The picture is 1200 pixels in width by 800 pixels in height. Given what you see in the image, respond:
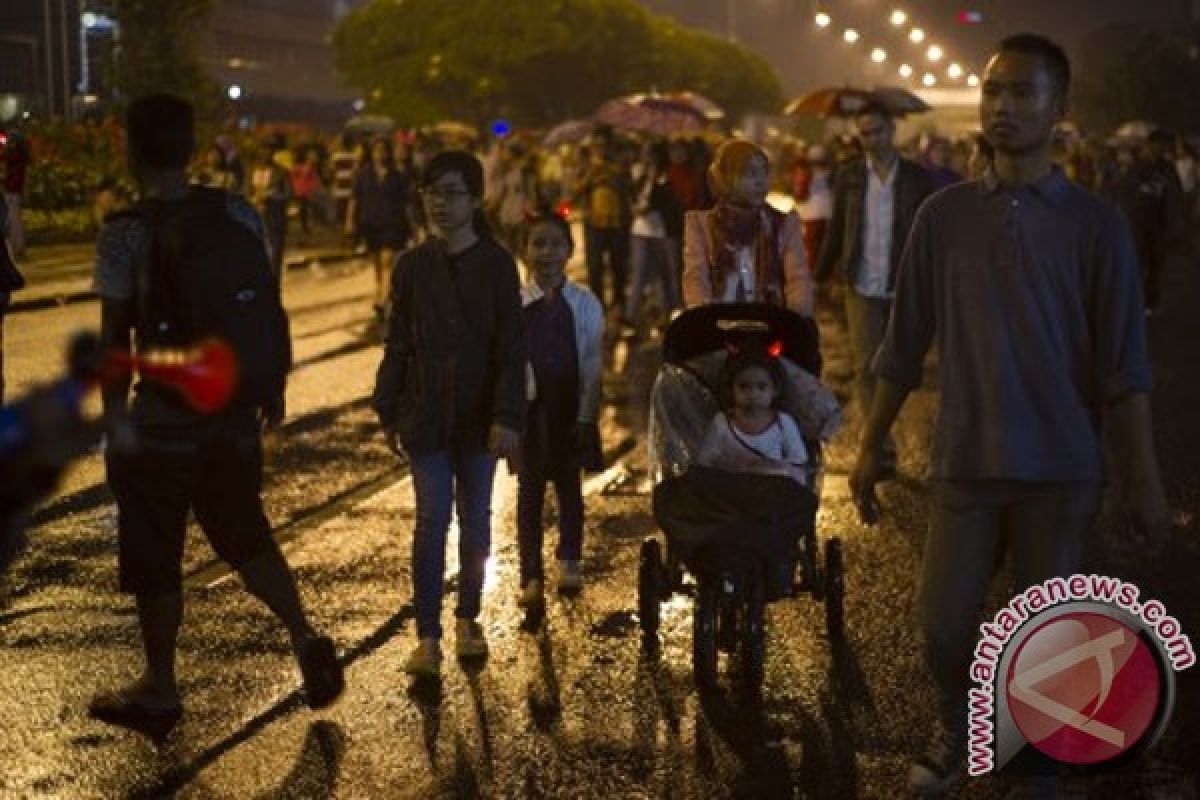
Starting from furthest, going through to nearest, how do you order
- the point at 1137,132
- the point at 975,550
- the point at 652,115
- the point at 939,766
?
the point at 1137,132 → the point at 652,115 → the point at 939,766 → the point at 975,550

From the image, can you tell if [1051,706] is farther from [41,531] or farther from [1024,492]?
[41,531]

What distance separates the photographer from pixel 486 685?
22.7ft

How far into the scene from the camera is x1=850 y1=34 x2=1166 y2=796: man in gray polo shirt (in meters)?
4.91

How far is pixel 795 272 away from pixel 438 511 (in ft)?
7.04

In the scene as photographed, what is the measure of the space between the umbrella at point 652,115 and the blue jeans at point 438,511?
19.6 metres

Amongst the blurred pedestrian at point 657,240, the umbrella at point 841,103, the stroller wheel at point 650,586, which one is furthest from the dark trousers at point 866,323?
the umbrella at point 841,103

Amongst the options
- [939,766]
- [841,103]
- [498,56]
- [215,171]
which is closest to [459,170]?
[939,766]

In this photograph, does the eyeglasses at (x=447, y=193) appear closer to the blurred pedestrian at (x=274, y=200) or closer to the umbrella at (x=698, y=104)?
the blurred pedestrian at (x=274, y=200)

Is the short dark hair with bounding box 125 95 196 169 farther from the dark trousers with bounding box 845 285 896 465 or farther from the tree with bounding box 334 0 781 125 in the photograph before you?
the tree with bounding box 334 0 781 125

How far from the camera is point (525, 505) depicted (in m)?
8.05

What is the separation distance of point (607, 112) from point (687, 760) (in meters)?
21.6

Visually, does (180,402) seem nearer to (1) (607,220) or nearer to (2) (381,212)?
(1) (607,220)

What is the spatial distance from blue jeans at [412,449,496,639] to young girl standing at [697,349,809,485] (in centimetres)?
76

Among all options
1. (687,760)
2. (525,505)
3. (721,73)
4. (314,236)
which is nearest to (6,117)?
(314,236)
